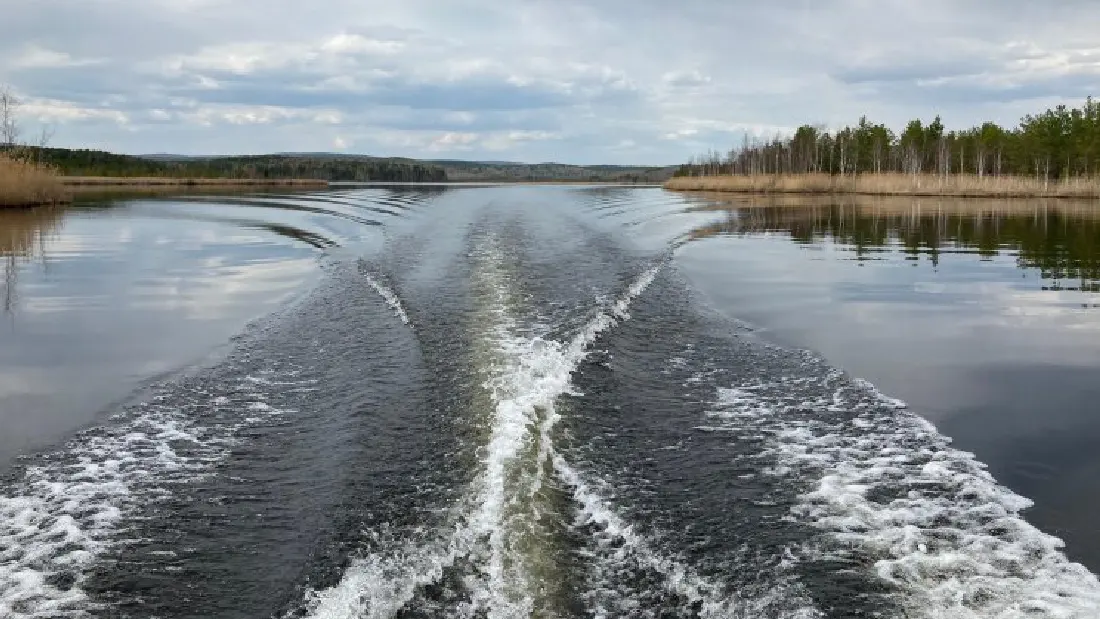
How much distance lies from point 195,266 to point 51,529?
52.7ft

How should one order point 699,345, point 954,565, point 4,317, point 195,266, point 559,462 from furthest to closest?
point 195,266, point 4,317, point 699,345, point 559,462, point 954,565

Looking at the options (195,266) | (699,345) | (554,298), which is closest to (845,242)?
(554,298)

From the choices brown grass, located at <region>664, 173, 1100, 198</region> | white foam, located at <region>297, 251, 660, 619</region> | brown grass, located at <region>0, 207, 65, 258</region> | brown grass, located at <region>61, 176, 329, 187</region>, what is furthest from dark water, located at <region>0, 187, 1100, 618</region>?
brown grass, located at <region>61, 176, 329, 187</region>

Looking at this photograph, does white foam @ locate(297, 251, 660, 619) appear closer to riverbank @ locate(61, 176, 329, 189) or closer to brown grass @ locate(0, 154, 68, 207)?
brown grass @ locate(0, 154, 68, 207)

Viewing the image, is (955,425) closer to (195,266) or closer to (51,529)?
(51,529)

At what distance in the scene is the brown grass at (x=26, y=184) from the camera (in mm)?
40812

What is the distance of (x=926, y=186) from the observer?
207ft

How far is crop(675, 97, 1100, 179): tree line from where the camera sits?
78.1 m

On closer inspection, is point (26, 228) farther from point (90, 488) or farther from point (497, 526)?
point (497, 526)

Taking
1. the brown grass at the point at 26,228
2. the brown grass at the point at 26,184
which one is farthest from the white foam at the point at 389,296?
the brown grass at the point at 26,184

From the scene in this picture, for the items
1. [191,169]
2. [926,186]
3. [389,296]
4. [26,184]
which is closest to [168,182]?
[191,169]

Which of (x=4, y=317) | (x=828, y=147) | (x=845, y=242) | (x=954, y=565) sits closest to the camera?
(x=954, y=565)

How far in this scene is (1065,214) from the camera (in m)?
39.4

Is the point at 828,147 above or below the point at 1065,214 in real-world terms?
above
